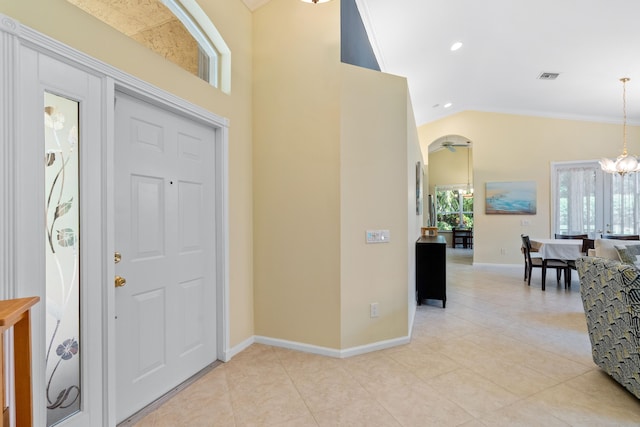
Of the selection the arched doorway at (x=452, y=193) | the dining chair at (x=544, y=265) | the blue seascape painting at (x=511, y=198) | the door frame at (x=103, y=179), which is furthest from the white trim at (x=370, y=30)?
the arched doorway at (x=452, y=193)

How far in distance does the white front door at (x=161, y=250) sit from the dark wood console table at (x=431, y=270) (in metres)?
2.83

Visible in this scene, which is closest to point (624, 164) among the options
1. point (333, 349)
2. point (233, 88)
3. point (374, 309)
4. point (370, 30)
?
point (370, 30)

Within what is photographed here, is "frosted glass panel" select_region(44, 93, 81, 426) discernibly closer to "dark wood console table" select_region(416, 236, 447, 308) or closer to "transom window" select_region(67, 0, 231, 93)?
"transom window" select_region(67, 0, 231, 93)

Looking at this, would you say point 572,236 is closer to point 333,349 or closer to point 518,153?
point 518,153

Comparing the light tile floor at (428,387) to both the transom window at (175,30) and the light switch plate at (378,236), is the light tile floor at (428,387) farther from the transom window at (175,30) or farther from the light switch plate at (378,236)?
the transom window at (175,30)

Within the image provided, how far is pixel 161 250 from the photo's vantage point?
2.20m

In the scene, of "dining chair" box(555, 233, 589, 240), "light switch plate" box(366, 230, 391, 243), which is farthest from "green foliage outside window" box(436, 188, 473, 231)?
"light switch plate" box(366, 230, 391, 243)

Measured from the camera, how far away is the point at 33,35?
1.40m

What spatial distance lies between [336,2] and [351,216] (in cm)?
191

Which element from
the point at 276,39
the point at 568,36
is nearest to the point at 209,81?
the point at 276,39

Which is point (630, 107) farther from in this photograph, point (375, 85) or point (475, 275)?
point (375, 85)

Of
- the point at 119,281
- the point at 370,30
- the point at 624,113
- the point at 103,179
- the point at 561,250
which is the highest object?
the point at 370,30

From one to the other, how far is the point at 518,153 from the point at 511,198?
3.51 feet

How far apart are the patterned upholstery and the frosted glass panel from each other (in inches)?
131
